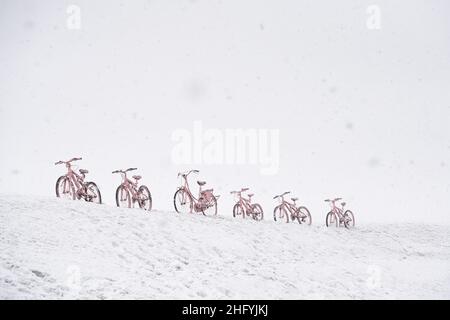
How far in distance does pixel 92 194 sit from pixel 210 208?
4.81 metres

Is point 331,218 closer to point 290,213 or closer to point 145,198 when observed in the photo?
point 290,213

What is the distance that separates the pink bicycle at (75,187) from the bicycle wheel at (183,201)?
311cm

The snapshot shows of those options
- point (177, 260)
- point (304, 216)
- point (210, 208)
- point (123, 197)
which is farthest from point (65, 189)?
point (304, 216)

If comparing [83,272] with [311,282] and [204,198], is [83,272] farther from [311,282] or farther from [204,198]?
[204,198]

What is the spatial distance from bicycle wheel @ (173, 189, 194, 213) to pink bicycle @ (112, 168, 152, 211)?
1347mm

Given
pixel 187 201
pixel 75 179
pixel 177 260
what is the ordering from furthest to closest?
pixel 187 201
pixel 75 179
pixel 177 260

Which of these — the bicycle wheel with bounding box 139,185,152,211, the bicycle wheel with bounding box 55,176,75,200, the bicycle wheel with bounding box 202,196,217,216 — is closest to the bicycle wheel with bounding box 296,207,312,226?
the bicycle wheel with bounding box 202,196,217,216

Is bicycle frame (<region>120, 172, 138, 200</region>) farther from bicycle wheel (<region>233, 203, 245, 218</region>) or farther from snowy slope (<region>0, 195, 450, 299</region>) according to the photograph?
bicycle wheel (<region>233, 203, 245, 218</region>)

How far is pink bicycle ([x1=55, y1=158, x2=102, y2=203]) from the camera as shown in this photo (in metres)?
14.1

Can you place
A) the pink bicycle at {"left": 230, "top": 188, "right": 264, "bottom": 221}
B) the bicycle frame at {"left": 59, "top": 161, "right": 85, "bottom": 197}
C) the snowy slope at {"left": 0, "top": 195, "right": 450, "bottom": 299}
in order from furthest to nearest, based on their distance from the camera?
the pink bicycle at {"left": 230, "top": 188, "right": 264, "bottom": 221}, the bicycle frame at {"left": 59, "top": 161, "right": 85, "bottom": 197}, the snowy slope at {"left": 0, "top": 195, "right": 450, "bottom": 299}

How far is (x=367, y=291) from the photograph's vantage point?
9.62 meters

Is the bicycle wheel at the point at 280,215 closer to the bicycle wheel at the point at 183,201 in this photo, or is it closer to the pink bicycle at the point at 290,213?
the pink bicycle at the point at 290,213

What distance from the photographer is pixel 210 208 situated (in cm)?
1659
